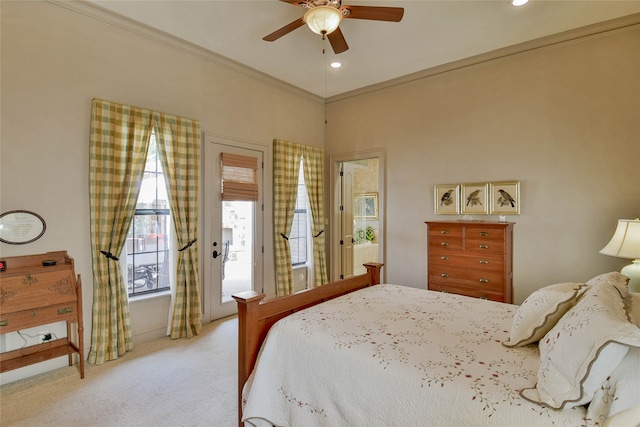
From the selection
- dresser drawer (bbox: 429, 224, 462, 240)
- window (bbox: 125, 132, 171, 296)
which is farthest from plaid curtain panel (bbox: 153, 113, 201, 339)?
dresser drawer (bbox: 429, 224, 462, 240)

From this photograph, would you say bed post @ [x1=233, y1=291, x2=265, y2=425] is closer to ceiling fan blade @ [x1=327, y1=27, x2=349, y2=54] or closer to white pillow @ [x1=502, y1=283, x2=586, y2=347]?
white pillow @ [x1=502, y1=283, x2=586, y2=347]

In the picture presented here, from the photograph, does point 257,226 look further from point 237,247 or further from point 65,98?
point 65,98

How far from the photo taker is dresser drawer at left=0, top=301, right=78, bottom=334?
7.49 ft

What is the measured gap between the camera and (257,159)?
434 cm

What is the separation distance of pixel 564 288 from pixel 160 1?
3.68 metres

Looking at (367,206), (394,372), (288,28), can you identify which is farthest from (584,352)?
(367,206)

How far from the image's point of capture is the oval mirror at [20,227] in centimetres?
246

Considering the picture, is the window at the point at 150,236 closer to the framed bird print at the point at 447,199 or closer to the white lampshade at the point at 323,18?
the white lampshade at the point at 323,18

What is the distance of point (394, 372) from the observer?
1407 millimetres

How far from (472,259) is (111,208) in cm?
370

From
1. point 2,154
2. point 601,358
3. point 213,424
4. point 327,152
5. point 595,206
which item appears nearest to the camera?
point 601,358

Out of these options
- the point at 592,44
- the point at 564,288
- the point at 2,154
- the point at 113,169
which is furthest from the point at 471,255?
the point at 2,154

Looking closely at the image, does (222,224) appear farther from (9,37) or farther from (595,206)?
(595,206)

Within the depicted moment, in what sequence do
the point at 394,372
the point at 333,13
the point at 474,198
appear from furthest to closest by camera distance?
the point at 474,198, the point at 333,13, the point at 394,372
